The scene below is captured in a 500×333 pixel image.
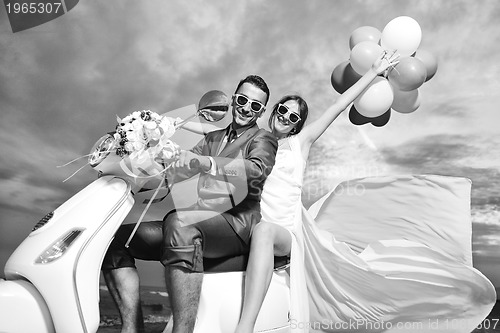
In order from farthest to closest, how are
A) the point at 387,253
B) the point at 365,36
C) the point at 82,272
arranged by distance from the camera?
the point at 365,36 < the point at 387,253 < the point at 82,272

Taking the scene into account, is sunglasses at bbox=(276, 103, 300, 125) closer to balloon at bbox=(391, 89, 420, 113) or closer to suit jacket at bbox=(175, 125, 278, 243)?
suit jacket at bbox=(175, 125, 278, 243)

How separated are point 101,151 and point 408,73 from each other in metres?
1.64

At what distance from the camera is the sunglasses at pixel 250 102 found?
5.98 ft

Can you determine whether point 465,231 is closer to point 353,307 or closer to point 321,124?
A: point 353,307

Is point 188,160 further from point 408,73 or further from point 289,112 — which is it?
point 408,73

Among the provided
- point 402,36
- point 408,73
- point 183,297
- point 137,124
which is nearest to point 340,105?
point 408,73

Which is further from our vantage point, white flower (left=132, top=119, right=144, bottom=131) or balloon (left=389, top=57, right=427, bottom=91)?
balloon (left=389, top=57, right=427, bottom=91)

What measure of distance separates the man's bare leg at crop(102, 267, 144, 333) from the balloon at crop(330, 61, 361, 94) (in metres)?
1.70

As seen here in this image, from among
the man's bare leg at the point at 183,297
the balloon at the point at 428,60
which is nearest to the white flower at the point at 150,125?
the man's bare leg at the point at 183,297

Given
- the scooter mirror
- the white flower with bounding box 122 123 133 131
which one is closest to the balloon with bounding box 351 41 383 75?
the scooter mirror

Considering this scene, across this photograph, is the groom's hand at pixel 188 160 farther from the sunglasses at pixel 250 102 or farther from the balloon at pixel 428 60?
the balloon at pixel 428 60

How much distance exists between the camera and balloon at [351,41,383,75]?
8.43 feet

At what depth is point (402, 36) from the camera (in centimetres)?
260

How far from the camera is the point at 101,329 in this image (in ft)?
11.4
